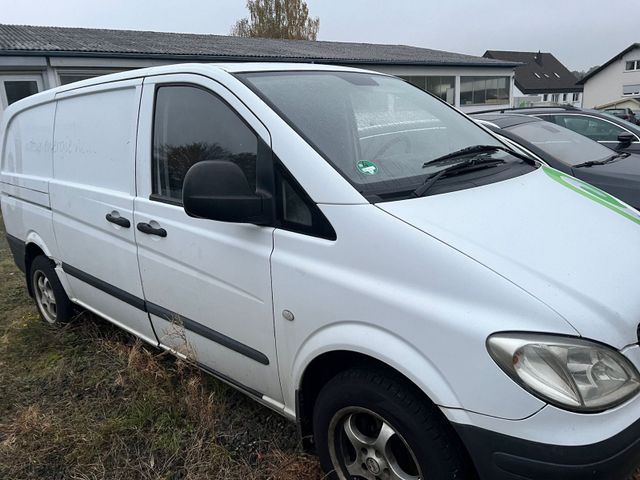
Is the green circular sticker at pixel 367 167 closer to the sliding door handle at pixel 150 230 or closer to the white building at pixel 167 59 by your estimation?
the sliding door handle at pixel 150 230

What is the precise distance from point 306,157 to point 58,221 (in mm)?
2291


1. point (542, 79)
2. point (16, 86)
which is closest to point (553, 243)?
point (16, 86)

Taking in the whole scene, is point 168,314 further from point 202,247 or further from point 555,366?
point 555,366

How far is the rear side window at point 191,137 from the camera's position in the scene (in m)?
2.25

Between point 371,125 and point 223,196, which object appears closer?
point 223,196

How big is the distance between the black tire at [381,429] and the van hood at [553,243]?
52 cm


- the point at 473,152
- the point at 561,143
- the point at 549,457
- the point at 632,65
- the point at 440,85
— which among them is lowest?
the point at 549,457

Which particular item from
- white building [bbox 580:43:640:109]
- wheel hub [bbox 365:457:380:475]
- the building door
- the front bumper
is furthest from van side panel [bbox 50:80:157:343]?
white building [bbox 580:43:640:109]

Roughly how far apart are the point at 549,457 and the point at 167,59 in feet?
58.3

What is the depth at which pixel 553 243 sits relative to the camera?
1.78 m

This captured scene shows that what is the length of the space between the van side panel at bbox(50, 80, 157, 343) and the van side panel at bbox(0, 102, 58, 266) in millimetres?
174

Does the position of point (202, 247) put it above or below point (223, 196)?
below

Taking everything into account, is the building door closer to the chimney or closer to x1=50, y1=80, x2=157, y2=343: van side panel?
x1=50, y1=80, x2=157, y2=343: van side panel

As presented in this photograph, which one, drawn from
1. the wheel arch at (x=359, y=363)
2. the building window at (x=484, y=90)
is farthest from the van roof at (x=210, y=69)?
the building window at (x=484, y=90)
